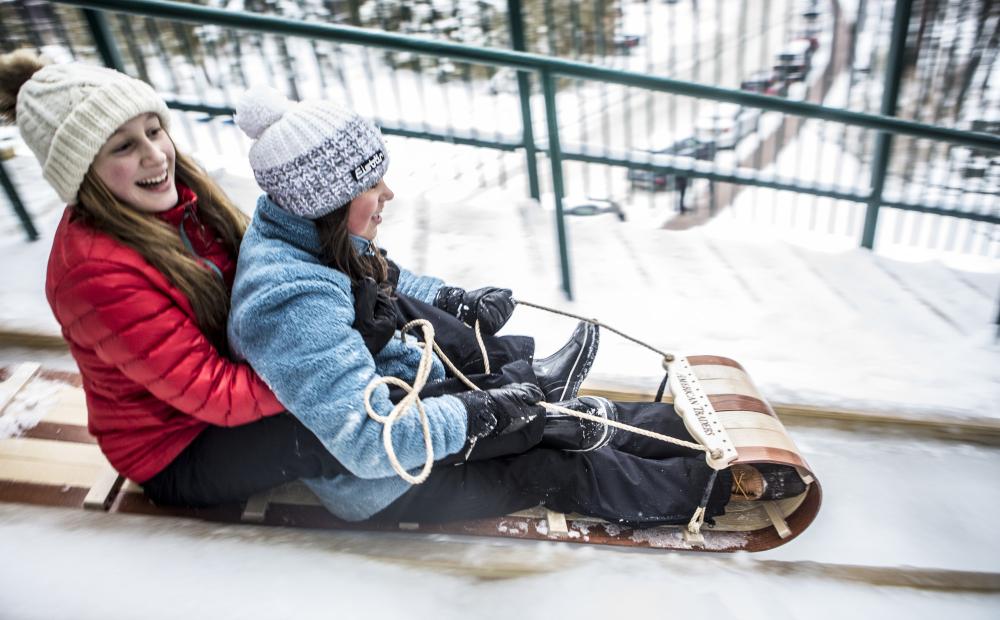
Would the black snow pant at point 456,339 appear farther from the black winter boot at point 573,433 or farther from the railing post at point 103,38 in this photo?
the railing post at point 103,38

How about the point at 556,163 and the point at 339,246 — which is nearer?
the point at 339,246

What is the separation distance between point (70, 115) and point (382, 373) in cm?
83

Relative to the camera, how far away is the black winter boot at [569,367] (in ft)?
6.24

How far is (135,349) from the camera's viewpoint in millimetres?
1278

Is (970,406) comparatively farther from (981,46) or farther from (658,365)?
(981,46)

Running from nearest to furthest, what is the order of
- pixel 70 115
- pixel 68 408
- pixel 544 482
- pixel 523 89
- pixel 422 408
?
pixel 70 115 → pixel 422 408 → pixel 544 482 → pixel 68 408 → pixel 523 89

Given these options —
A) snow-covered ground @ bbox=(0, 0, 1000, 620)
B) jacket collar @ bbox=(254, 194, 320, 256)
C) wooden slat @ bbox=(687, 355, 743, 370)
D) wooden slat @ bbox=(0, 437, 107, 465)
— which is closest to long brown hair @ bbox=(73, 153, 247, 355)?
jacket collar @ bbox=(254, 194, 320, 256)

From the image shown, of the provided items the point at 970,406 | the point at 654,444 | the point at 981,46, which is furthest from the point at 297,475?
the point at 981,46

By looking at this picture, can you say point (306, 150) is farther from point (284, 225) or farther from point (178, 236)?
point (178, 236)

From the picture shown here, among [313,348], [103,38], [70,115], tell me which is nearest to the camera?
[70,115]

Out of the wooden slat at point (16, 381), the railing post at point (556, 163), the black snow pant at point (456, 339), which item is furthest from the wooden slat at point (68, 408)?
the railing post at point (556, 163)

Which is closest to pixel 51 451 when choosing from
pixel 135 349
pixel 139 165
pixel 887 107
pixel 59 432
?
pixel 59 432

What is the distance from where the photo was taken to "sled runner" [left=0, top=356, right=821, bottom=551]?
5.43 ft

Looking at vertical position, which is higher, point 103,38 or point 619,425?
point 103,38
